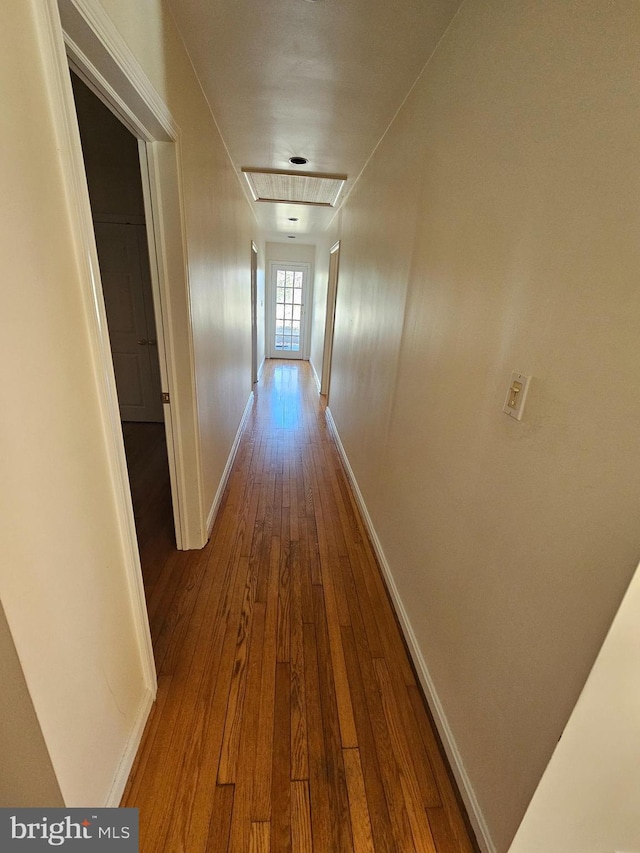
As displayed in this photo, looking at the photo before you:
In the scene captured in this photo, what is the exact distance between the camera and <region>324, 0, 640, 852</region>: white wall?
684 mm

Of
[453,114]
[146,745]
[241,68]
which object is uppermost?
[241,68]

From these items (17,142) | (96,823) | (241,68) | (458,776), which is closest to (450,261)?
(17,142)

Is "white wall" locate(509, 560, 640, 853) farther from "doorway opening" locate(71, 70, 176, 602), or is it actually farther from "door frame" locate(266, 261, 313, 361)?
"door frame" locate(266, 261, 313, 361)

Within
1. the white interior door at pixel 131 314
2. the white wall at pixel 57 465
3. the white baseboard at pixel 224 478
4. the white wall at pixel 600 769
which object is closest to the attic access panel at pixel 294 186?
the white interior door at pixel 131 314

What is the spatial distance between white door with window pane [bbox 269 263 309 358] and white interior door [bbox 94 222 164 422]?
3.92 metres

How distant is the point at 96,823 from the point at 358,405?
8.09ft

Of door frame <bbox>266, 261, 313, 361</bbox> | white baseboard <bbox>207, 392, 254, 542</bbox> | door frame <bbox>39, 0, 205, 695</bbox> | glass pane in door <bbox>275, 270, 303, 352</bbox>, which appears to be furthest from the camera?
glass pane in door <bbox>275, 270, 303, 352</bbox>

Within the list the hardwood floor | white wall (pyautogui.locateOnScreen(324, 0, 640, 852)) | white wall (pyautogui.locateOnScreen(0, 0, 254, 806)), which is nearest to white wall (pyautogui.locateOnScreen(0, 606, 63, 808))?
white wall (pyautogui.locateOnScreen(0, 0, 254, 806))

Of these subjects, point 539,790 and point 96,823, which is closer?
point 539,790

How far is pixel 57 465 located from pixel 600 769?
4.52 feet

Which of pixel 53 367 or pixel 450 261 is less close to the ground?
pixel 450 261

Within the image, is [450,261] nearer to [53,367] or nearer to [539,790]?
[53,367]

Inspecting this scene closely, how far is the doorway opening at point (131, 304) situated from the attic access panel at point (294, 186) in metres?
1.03

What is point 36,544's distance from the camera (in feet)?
2.33
